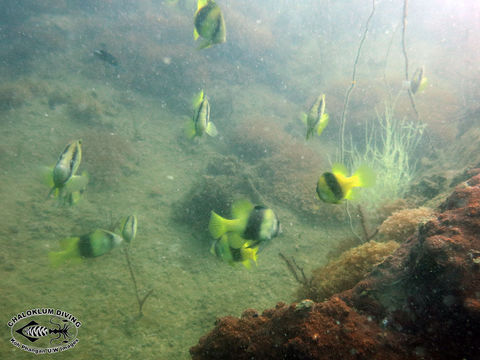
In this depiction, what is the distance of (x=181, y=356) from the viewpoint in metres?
3.00

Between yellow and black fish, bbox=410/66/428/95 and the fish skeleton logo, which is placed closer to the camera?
the fish skeleton logo

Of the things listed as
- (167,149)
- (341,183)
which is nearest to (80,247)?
(341,183)

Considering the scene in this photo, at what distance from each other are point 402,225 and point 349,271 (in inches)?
54.0

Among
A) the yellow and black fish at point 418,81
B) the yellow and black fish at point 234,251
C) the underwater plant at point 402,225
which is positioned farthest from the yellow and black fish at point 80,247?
the yellow and black fish at point 418,81

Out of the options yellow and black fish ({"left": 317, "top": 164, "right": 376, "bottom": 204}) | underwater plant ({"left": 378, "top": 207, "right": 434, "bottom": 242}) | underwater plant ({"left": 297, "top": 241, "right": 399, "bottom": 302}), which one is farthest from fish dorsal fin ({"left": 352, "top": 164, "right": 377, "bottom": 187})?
underwater plant ({"left": 378, "top": 207, "right": 434, "bottom": 242})

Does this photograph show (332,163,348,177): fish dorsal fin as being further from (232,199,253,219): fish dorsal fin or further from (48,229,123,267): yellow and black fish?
(48,229,123,267): yellow and black fish

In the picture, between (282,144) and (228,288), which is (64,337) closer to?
(228,288)

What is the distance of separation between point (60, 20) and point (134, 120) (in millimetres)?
13614

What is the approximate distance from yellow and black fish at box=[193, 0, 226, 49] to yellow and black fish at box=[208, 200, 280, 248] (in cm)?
221

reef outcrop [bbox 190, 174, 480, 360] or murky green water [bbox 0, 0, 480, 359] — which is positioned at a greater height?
reef outcrop [bbox 190, 174, 480, 360]

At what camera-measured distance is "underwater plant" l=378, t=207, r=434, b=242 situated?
3.58 meters

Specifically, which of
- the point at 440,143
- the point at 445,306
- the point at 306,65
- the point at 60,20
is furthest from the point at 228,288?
the point at 60,20

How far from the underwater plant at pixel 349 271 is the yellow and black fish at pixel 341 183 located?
0.98m

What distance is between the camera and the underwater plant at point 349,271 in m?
2.90
